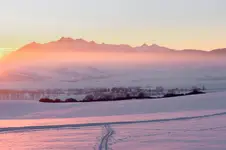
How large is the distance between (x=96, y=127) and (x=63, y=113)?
6.50 metres

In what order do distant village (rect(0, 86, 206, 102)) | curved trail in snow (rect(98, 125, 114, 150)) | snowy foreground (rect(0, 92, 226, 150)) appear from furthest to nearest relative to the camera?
distant village (rect(0, 86, 206, 102)) → snowy foreground (rect(0, 92, 226, 150)) → curved trail in snow (rect(98, 125, 114, 150))

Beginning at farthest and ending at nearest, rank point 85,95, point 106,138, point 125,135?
point 85,95 → point 125,135 → point 106,138

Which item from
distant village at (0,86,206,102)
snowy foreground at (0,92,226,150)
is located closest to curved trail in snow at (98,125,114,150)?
snowy foreground at (0,92,226,150)

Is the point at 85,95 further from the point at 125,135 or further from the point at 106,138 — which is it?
the point at 106,138


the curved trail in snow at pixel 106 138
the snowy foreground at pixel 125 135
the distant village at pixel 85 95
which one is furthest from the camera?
the distant village at pixel 85 95

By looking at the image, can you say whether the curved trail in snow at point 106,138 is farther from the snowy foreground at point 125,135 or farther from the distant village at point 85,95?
the distant village at point 85,95

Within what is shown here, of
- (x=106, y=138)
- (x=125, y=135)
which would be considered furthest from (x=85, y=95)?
(x=106, y=138)

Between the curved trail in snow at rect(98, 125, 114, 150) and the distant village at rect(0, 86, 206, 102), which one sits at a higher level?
the distant village at rect(0, 86, 206, 102)

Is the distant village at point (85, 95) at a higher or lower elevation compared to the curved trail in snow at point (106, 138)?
higher

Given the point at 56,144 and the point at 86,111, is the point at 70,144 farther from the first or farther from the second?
the point at 86,111

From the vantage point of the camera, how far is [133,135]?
862cm

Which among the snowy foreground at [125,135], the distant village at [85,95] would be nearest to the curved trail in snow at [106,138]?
the snowy foreground at [125,135]

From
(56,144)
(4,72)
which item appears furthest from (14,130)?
(4,72)

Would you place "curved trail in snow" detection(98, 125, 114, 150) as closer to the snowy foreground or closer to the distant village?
the snowy foreground
